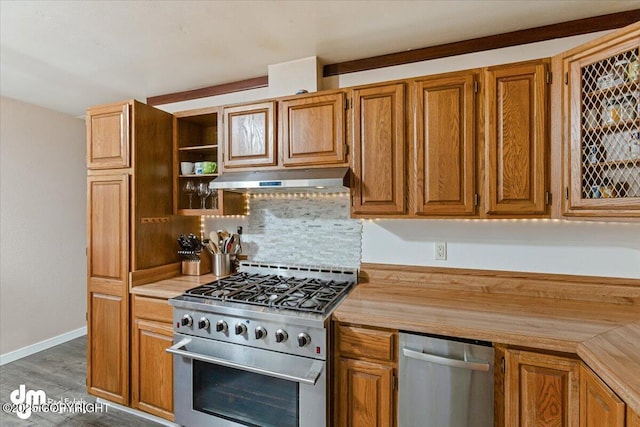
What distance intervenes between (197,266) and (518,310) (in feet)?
7.26

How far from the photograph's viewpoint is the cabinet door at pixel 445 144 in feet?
5.76

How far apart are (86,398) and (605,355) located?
3.27 metres

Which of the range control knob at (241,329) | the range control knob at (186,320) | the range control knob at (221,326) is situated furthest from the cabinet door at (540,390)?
the range control knob at (186,320)

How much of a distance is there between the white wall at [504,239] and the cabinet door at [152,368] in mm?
1492

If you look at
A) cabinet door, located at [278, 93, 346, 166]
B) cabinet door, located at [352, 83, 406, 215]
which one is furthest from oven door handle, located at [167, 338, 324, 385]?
cabinet door, located at [278, 93, 346, 166]

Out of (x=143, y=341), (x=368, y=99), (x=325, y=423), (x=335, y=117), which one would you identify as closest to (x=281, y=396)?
(x=325, y=423)

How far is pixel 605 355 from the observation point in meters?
1.14

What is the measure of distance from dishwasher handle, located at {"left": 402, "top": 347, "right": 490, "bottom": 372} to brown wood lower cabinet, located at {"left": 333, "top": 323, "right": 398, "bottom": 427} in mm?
104

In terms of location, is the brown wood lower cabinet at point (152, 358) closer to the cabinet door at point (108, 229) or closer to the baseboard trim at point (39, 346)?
the cabinet door at point (108, 229)

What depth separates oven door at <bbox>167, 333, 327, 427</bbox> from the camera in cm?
159

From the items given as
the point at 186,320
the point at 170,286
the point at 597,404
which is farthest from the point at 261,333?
the point at 597,404

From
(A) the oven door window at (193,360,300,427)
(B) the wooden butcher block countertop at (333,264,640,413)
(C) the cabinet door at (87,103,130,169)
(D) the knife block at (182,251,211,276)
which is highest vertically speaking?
(C) the cabinet door at (87,103,130,169)

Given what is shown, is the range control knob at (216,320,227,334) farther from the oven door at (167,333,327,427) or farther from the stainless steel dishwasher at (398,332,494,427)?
the stainless steel dishwasher at (398,332,494,427)

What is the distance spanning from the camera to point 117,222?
7.16 feet
